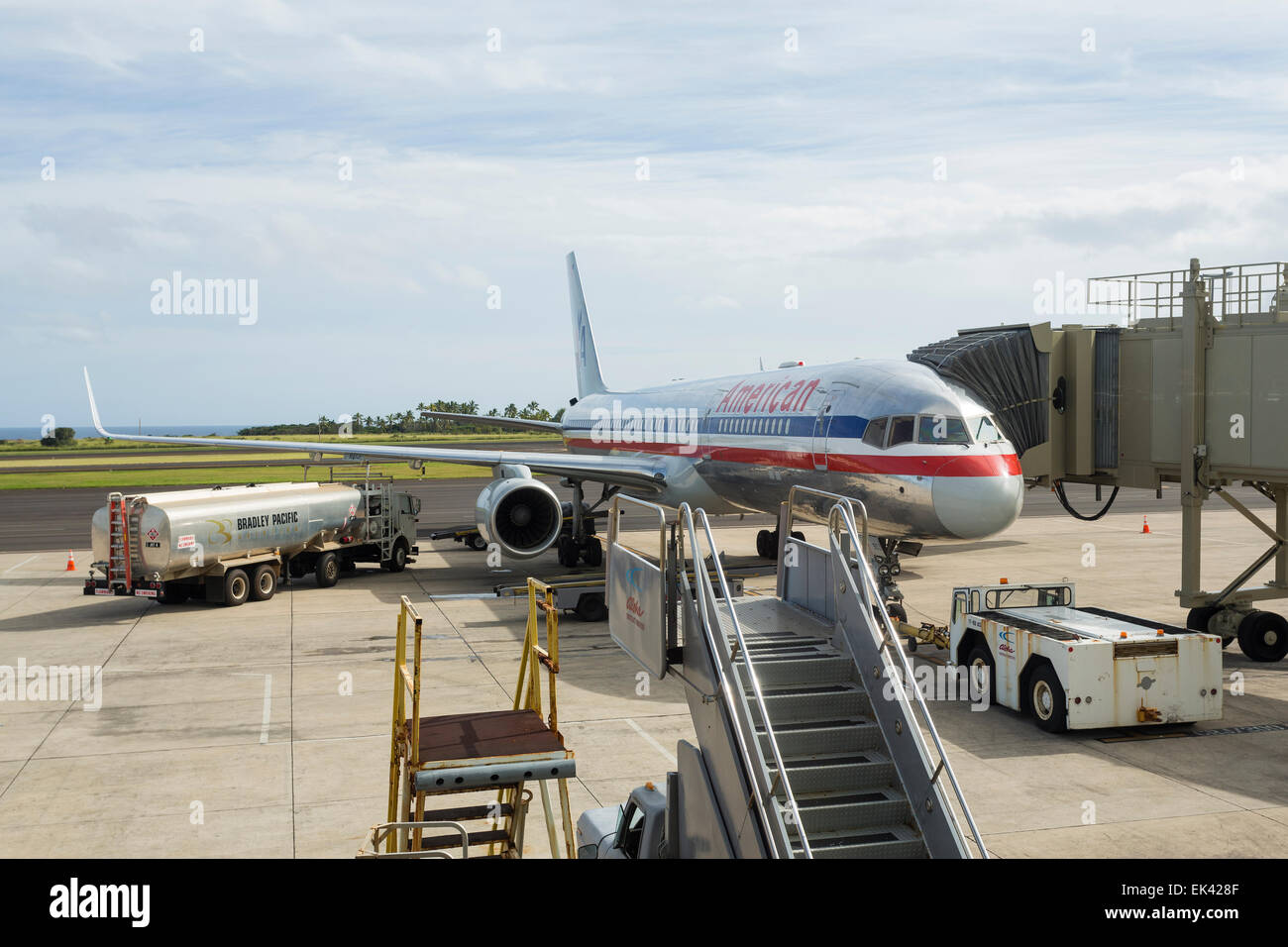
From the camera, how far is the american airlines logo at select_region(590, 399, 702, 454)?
27.5 m

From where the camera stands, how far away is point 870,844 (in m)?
6.94

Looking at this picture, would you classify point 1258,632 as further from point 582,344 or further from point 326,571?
point 582,344

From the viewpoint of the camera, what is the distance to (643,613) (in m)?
8.73

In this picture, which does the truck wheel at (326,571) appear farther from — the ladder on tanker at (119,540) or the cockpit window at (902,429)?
the cockpit window at (902,429)

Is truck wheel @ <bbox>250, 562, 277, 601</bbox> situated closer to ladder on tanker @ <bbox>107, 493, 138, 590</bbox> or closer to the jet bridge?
ladder on tanker @ <bbox>107, 493, 138, 590</bbox>

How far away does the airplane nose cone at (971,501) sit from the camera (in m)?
17.9

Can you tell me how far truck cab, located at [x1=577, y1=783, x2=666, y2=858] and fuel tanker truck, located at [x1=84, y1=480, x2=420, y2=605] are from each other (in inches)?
643

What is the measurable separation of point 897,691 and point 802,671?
962 mm

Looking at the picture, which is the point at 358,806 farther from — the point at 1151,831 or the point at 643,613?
the point at 1151,831

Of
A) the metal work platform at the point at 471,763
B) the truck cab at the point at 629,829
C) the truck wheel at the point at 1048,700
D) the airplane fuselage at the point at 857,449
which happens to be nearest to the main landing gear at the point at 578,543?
the airplane fuselage at the point at 857,449

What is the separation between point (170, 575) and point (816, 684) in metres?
19.1

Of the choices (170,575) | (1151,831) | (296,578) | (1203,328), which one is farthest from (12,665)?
(1203,328)

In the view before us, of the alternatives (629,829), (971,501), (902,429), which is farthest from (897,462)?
(629,829)

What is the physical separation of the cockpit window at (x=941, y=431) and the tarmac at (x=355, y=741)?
3871mm
